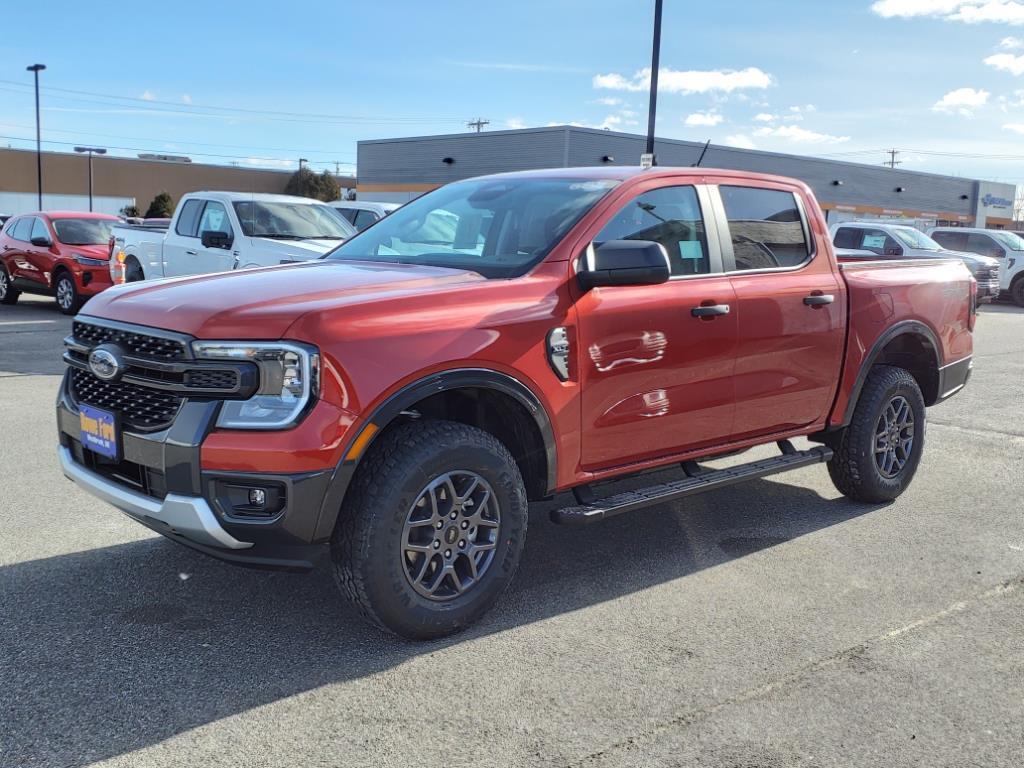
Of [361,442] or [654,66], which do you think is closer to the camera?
[361,442]

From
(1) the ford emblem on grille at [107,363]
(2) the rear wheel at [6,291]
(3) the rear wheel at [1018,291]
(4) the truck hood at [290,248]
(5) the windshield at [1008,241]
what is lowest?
(2) the rear wheel at [6,291]

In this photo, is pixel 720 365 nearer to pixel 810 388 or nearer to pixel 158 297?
pixel 810 388

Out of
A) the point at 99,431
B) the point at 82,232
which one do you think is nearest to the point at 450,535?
the point at 99,431

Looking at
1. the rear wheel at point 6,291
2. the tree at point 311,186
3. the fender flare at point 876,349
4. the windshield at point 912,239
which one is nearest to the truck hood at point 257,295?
the fender flare at point 876,349

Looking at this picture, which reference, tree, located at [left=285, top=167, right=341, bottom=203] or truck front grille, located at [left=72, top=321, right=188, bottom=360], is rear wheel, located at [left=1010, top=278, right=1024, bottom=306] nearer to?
truck front grille, located at [left=72, top=321, right=188, bottom=360]

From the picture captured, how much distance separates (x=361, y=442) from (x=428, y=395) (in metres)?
0.32

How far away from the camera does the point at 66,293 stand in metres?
16.5

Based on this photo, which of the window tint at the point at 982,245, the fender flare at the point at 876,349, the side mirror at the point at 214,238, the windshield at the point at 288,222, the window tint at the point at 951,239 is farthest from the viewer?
the window tint at the point at 951,239

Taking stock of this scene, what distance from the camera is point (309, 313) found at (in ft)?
11.4

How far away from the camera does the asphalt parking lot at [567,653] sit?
306cm

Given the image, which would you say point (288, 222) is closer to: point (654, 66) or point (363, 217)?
point (363, 217)

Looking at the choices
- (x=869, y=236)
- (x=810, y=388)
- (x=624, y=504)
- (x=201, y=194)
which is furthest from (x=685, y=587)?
(x=869, y=236)

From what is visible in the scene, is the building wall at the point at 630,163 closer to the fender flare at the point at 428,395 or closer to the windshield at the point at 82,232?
the windshield at the point at 82,232

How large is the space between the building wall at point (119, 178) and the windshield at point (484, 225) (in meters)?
70.7
